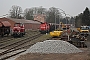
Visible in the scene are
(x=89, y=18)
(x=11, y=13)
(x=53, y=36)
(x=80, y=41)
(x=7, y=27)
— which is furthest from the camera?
(x=11, y=13)

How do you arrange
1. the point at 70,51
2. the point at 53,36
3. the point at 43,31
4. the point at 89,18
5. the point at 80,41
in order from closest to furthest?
the point at 70,51
the point at 80,41
the point at 53,36
the point at 43,31
the point at 89,18

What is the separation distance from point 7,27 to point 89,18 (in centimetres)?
5158

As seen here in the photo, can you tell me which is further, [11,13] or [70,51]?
[11,13]

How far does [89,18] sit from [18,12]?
45469 mm

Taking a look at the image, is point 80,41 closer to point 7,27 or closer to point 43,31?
point 7,27

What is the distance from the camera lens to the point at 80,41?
78.5 feet

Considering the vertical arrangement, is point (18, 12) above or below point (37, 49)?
above

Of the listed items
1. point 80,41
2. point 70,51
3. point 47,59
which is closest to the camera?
point 47,59

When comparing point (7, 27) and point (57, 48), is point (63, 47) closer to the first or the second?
point (57, 48)

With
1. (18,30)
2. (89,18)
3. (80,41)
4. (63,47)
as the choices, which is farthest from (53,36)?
(89,18)

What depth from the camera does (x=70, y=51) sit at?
1650 cm

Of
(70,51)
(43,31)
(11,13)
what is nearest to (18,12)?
(11,13)

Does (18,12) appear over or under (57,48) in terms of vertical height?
over

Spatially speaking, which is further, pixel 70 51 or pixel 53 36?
pixel 53 36
